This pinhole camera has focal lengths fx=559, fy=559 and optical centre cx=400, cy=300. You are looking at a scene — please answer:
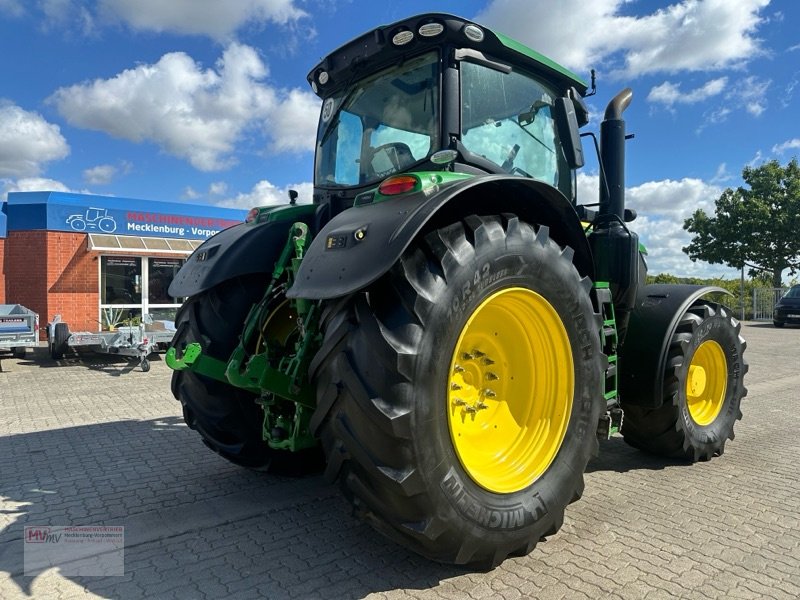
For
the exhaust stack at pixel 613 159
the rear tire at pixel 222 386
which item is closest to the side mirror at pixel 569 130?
the exhaust stack at pixel 613 159

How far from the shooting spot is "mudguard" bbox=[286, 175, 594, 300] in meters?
2.19

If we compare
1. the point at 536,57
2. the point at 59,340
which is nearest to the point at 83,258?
the point at 59,340

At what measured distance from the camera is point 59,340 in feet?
33.5

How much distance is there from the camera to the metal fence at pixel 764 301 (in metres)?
24.0

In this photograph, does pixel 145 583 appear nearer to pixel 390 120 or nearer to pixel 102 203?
pixel 390 120

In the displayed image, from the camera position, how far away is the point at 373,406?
2.12 meters

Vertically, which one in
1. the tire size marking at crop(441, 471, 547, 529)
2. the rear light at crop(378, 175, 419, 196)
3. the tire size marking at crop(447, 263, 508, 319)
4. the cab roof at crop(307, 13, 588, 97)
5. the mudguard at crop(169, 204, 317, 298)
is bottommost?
the tire size marking at crop(441, 471, 547, 529)

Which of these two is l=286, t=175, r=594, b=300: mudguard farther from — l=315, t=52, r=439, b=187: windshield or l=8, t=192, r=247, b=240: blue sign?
l=8, t=192, r=247, b=240: blue sign

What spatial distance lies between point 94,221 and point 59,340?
16.4 feet

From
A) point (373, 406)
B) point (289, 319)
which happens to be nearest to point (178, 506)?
point (289, 319)

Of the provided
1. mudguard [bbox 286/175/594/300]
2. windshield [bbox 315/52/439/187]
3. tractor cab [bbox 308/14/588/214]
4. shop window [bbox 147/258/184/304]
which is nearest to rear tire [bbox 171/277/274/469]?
tractor cab [bbox 308/14/588/214]

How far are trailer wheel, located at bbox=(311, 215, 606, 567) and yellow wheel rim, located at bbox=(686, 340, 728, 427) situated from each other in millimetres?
1904

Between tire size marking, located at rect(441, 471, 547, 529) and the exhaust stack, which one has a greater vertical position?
the exhaust stack

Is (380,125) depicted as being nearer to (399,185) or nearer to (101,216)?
(399,185)
